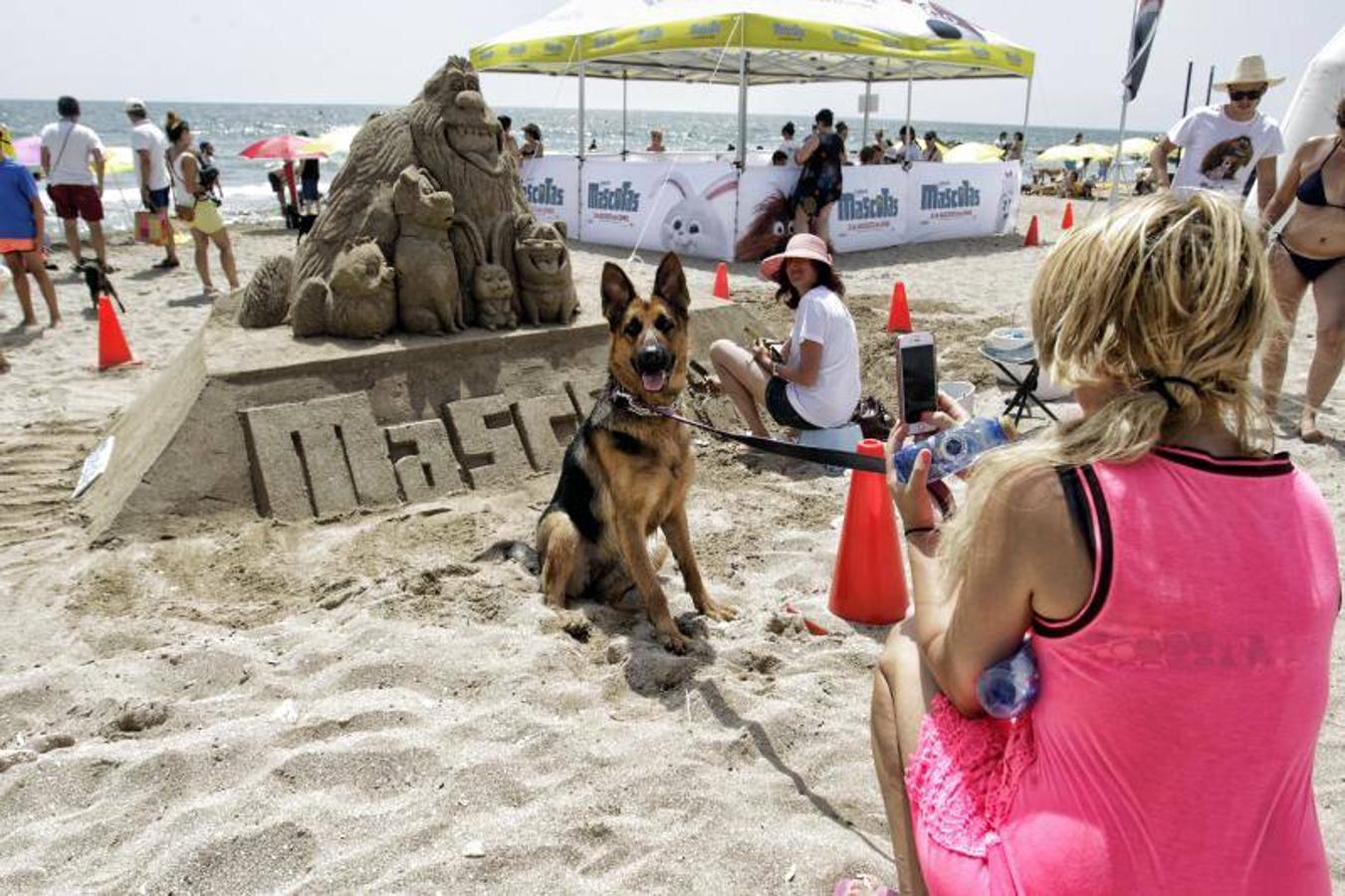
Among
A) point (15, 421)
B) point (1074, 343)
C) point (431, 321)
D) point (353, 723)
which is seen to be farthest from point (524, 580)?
point (15, 421)

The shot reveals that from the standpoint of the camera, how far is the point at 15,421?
6199 mm

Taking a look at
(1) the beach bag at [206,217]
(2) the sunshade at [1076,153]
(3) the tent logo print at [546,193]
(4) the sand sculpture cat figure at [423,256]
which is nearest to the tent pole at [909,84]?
(3) the tent logo print at [546,193]

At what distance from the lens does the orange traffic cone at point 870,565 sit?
12.3 feet

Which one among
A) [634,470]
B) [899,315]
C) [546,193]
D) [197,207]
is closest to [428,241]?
[634,470]

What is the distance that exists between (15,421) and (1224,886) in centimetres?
724

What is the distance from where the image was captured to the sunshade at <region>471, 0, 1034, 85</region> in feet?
38.8

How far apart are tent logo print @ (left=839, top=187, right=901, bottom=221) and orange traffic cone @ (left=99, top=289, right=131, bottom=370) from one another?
31.5ft

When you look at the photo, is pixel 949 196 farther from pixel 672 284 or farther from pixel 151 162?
pixel 672 284

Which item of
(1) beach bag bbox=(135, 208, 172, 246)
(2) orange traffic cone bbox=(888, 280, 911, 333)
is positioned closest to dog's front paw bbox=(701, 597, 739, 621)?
(2) orange traffic cone bbox=(888, 280, 911, 333)

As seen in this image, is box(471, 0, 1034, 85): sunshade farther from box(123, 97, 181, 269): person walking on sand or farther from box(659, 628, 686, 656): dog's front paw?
box(659, 628, 686, 656): dog's front paw

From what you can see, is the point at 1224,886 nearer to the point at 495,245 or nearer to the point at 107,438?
the point at 495,245

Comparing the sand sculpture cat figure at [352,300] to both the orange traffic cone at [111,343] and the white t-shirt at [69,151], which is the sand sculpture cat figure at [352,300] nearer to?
the orange traffic cone at [111,343]

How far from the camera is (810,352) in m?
5.08

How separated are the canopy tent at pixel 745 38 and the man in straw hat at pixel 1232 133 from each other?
6160mm
